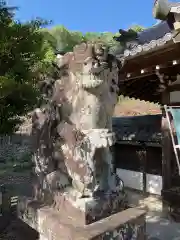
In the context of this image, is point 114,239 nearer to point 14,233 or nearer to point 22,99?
point 14,233

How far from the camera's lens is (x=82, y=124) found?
12.1ft

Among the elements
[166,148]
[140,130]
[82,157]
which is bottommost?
[166,148]

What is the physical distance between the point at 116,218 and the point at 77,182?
2.40ft

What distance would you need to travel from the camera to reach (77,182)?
3.65 meters

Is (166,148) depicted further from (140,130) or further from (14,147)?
(14,147)

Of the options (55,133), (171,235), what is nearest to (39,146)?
(55,133)

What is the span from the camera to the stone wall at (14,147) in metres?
18.7

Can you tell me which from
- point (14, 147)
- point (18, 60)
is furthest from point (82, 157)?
point (14, 147)

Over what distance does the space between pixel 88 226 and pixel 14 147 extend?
1824 centimetres

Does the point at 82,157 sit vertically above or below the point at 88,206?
above

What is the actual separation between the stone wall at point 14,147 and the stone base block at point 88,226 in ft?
47.1

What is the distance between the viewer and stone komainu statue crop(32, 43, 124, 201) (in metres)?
3.55

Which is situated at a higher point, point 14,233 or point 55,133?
point 55,133

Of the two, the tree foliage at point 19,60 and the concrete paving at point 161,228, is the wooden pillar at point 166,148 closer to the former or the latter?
the concrete paving at point 161,228
